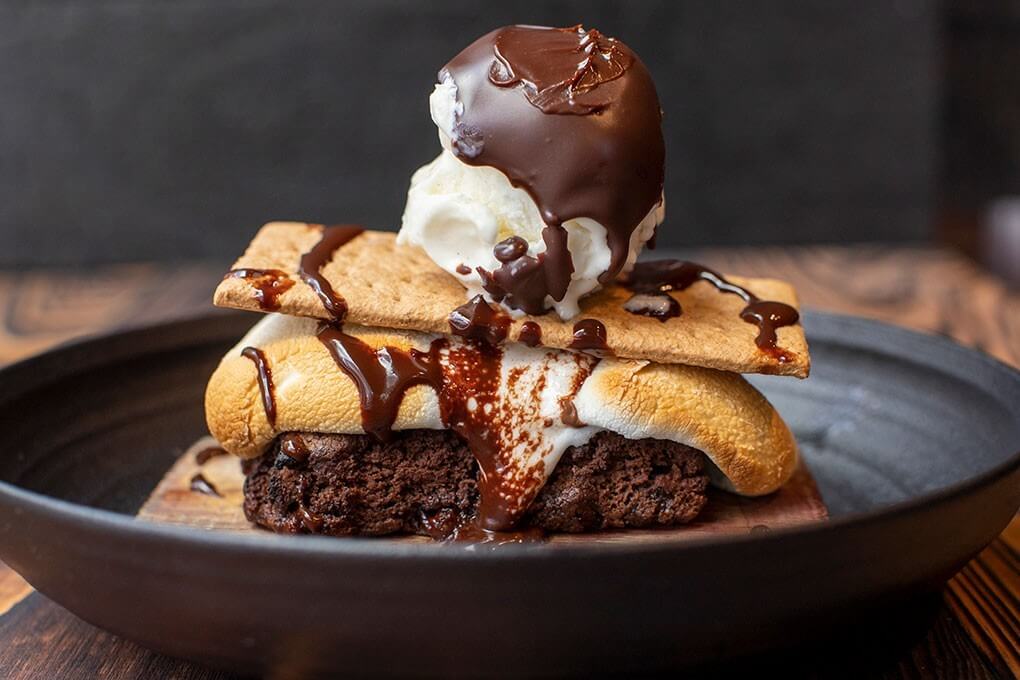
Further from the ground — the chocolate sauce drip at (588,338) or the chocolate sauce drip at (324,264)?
the chocolate sauce drip at (324,264)

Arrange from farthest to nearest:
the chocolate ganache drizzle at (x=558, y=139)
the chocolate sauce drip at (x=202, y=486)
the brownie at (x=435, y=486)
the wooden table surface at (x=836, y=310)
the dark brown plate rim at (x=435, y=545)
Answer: the chocolate sauce drip at (x=202, y=486) → the brownie at (x=435, y=486) → the chocolate ganache drizzle at (x=558, y=139) → the wooden table surface at (x=836, y=310) → the dark brown plate rim at (x=435, y=545)

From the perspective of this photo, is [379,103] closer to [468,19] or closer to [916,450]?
[468,19]

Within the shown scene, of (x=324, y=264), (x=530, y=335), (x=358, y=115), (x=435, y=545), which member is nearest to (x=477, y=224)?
(x=530, y=335)

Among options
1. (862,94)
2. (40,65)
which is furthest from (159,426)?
(862,94)

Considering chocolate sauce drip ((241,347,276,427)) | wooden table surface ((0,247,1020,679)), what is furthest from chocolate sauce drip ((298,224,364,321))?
wooden table surface ((0,247,1020,679))

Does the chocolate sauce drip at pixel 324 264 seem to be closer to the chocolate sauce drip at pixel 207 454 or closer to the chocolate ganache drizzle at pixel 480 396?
A: the chocolate ganache drizzle at pixel 480 396

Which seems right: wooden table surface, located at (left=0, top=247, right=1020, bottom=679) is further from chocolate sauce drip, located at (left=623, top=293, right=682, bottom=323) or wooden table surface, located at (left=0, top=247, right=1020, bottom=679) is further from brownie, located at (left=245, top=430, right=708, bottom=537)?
chocolate sauce drip, located at (left=623, top=293, right=682, bottom=323)

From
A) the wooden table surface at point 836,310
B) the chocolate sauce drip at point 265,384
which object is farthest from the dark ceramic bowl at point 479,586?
the chocolate sauce drip at point 265,384
